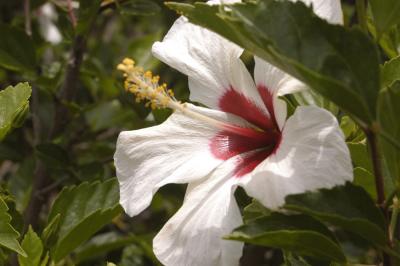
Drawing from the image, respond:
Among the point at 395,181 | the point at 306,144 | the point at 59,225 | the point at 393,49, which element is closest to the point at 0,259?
the point at 59,225

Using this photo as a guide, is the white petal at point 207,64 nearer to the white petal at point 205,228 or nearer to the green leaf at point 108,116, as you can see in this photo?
the white petal at point 205,228

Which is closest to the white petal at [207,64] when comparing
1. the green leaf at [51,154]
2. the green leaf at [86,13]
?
the green leaf at [86,13]

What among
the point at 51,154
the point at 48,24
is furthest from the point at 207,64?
the point at 48,24

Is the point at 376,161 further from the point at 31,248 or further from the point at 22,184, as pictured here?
the point at 22,184

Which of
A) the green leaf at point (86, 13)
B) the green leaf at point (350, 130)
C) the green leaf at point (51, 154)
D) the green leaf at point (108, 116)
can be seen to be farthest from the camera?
the green leaf at point (108, 116)

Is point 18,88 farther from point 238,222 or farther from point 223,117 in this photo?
point 238,222

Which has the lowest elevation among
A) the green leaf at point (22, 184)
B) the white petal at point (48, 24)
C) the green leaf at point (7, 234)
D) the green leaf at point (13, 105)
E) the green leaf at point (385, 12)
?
the white petal at point (48, 24)
